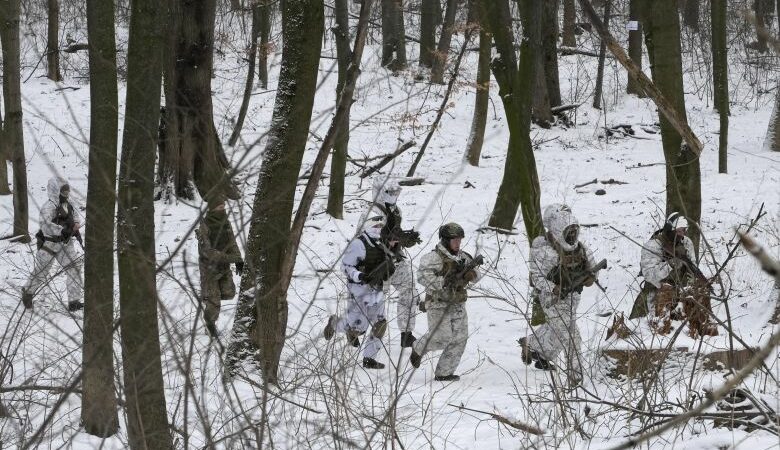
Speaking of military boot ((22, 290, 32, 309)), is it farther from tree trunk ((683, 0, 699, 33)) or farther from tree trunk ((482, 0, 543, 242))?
tree trunk ((683, 0, 699, 33))

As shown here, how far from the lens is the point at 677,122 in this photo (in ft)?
14.8

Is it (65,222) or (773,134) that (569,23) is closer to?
(773,134)

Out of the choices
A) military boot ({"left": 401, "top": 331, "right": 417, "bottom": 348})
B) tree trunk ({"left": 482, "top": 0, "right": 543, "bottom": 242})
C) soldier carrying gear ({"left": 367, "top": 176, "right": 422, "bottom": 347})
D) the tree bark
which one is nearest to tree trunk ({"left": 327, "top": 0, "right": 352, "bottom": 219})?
tree trunk ({"left": 482, "top": 0, "right": 543, "bottom": 242})

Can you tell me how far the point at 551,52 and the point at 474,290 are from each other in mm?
14172

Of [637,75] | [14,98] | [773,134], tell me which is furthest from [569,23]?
[637,75]

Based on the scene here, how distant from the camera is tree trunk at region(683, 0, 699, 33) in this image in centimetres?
2578

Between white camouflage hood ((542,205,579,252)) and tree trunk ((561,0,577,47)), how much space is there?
17.5 metres

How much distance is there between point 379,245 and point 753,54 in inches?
783

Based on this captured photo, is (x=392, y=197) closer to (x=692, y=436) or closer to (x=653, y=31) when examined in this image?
(x=653, y=31)

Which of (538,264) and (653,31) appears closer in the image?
(538,264)

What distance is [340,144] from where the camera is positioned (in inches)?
509

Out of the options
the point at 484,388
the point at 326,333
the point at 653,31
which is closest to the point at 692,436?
the point at 326,333

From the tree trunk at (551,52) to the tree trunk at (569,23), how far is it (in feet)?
14.6

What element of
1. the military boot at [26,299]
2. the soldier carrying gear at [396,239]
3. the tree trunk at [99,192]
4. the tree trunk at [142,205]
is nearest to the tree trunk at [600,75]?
the soldier carrying gear at [396,239]
